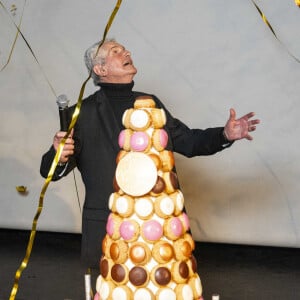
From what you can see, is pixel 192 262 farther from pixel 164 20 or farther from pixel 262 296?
pixel 164 20

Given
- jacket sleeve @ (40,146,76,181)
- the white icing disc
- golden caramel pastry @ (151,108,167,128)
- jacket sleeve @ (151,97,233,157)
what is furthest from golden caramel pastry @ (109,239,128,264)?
jacket sleeve @ (151,97,233,157)

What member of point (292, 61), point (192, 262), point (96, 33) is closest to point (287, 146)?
point (292, 61)

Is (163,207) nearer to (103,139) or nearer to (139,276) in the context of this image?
(139,276)

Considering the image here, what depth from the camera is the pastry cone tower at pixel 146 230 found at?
127 centimetres

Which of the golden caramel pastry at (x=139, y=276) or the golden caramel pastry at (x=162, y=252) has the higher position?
the golden caramel pastry at (x=162, y=252)

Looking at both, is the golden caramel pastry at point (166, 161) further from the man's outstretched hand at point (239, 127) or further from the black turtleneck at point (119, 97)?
the black turtleneck at point (119, 97)

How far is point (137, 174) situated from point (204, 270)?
2.19m

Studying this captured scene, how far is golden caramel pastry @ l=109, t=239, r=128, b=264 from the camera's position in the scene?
1.28 m

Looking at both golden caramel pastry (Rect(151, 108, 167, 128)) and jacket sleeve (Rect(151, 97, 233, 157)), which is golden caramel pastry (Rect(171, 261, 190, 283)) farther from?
jacket sleeve (Rect(151, 97, 233, 157))

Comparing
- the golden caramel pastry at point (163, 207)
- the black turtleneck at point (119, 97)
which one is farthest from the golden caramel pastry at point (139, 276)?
the black turtleneck at point (119, 97)

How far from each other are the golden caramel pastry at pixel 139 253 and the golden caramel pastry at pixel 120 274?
0.09ft

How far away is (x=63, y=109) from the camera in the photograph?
1.31 m

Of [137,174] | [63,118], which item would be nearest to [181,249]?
[137,174]

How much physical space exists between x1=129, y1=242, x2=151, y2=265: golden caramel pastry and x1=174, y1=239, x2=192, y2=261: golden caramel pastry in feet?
0.19
